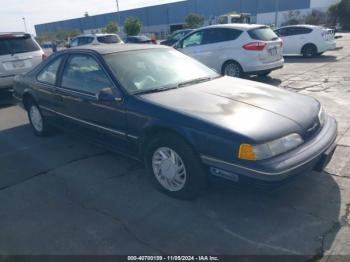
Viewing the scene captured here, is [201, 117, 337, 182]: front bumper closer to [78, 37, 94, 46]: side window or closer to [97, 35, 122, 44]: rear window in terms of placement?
[97, 35, 122, 44]: rear window

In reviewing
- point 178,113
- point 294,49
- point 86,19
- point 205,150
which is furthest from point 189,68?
point 86,19

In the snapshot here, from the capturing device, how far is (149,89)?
371 centimetres

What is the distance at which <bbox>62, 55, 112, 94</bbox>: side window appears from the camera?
12.9 feet

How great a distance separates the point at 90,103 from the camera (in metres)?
4.09

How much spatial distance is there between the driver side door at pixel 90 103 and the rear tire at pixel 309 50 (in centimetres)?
1161

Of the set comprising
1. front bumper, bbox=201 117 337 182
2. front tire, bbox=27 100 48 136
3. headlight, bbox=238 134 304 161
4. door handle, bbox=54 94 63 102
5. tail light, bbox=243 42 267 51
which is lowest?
front tire, bbox=27 100 48 136

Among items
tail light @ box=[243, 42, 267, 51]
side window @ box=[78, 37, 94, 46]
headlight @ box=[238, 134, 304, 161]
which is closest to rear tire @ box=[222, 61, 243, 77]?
tail light @ box=[243, 42, 267, 51]

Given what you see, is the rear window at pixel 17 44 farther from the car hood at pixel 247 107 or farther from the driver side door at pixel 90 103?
the car hood at pixel 247 107

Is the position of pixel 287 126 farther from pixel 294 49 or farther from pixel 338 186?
pixel 294 49

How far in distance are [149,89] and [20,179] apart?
198cm

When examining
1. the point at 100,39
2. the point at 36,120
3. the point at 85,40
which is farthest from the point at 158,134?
the point at 85,40

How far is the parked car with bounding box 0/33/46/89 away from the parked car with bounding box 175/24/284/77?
4.45 metres

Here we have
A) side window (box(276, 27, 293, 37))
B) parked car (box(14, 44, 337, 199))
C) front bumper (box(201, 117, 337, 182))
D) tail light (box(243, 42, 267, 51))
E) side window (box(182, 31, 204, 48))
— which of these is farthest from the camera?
side window (box(276, 27, 293, 37))

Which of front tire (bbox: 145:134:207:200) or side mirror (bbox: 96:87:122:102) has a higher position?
side mirror (bbox: 96:87:122:102)
